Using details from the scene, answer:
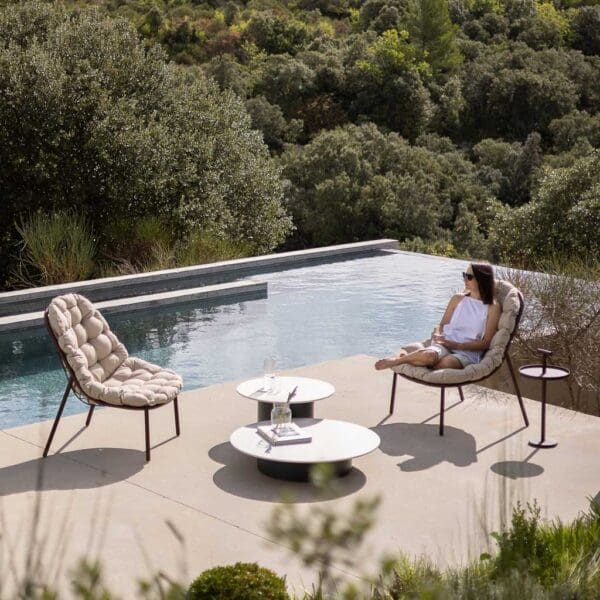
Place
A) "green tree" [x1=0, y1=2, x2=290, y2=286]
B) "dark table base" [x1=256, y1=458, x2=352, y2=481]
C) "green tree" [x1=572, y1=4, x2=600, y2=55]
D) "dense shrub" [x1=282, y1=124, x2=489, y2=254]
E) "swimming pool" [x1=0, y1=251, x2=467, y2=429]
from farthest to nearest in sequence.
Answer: "green tree" [x1=572, y1=4, x2=600, y2=55] → "dense shrub" [x1=282, y1=124, x2=489, y2=254] → "green tree" [x1=0, y1=2, x2=290, y2=286] → "swimming pool" [x1=0, y1=251, x2=467, y2=429] → "dark table base" [x1=256, y1=458, x2=352, y2=481]

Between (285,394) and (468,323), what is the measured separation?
137 cm

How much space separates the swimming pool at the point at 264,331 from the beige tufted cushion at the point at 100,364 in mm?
1040

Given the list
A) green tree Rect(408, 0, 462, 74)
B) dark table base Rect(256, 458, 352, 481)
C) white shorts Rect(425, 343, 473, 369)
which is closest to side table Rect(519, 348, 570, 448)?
white shorts Rect(425, 343, 473, 369)

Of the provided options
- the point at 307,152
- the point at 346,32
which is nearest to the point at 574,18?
the point at 346,32

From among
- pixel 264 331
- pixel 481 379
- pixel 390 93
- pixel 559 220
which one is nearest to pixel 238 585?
pixel 481 379

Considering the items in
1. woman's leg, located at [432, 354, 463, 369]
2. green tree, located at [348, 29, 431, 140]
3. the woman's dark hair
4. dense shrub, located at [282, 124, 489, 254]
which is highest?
green tree, located at [348, 29, 431, 140]

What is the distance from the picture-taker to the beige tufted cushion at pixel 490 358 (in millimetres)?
5547

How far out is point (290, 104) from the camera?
1258 inches

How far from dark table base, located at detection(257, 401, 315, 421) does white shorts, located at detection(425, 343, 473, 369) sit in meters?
0.89

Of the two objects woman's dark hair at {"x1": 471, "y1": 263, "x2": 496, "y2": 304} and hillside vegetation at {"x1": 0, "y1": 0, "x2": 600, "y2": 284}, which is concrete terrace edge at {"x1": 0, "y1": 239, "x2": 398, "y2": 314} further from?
woman's dark hair at {"x1": 471, "y1": 263, "x2": 496, "y2": 304}

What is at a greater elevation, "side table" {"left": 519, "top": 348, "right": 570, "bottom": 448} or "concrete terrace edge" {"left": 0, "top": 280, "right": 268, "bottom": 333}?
"side table" {"left": 519, "top": 348, "right": 570, "bottom": 448}

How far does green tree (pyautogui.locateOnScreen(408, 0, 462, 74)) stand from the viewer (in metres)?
37.4

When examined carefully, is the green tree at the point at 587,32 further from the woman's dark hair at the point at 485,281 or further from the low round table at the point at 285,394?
the low round table at the point at 285,394

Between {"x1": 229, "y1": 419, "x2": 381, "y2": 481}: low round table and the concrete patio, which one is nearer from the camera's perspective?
the concrete patio
